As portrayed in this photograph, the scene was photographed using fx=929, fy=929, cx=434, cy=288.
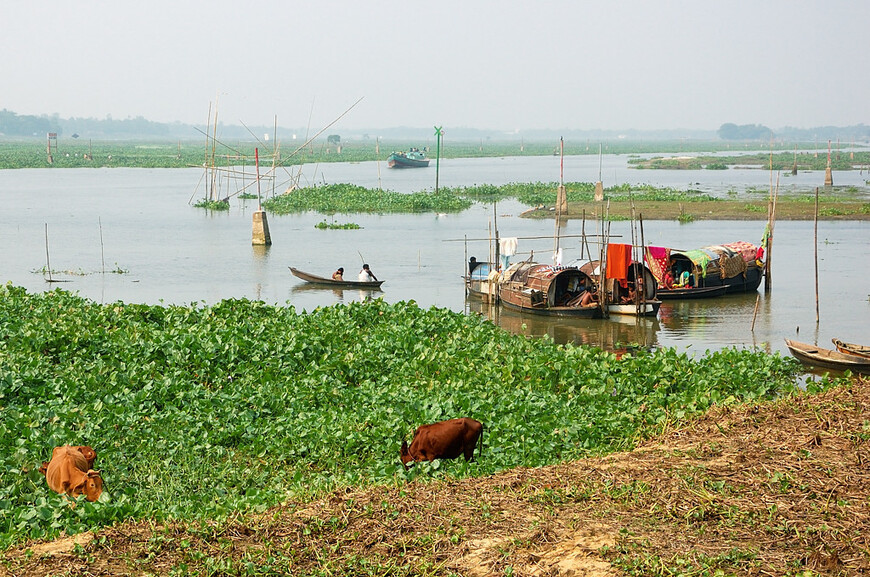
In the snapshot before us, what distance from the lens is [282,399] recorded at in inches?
454

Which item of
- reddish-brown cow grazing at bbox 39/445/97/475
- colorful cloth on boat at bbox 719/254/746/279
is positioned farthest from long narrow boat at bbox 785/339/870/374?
reddish-brown cow grazing at bbox 39/445/97/475

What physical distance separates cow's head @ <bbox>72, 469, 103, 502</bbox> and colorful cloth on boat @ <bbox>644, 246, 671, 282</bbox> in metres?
17.6

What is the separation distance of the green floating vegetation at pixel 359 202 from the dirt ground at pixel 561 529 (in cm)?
3949

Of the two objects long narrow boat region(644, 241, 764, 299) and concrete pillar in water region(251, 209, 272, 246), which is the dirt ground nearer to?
long narrow boat region(644, 241, 764, 299)

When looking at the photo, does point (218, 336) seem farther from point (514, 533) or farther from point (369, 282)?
point (369, 282)

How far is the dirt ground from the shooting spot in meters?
6.23

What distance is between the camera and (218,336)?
14.0 metres

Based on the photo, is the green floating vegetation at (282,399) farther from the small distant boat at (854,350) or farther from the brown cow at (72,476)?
the small distant boat at (854,350)

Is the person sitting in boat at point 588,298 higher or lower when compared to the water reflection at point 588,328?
higher

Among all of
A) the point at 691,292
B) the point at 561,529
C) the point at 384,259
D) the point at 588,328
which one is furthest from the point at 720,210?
the point at 561,529

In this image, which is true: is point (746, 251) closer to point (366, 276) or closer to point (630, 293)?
point (630, 293)

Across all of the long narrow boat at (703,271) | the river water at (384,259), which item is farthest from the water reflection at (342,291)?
the long narrow boat at (703,271)

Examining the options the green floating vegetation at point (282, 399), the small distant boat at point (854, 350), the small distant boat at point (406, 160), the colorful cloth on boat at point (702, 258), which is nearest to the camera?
the green floating vegetation at point (282, 399)

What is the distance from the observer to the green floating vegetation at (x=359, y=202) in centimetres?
4726
